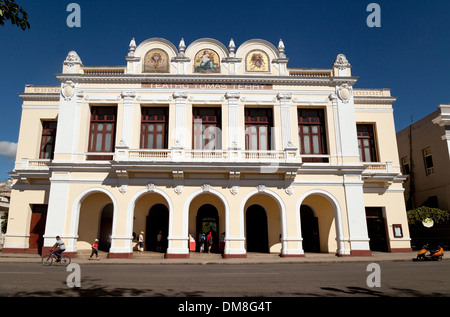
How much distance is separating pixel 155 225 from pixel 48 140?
9828 millimetres

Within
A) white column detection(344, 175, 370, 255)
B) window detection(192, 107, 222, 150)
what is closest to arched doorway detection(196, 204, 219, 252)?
window detection(192, 107, 222, 150)

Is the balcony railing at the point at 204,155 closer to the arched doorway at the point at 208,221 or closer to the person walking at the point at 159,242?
the arched doorway at the point at 208,221

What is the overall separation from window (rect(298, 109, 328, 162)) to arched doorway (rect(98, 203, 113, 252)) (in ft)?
43.0

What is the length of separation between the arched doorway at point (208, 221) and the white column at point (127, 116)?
6.30 metres

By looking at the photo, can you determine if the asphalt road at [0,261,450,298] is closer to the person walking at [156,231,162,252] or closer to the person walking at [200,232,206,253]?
the person walking at [200,232,206,253]

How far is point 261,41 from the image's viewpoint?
66.4 ft

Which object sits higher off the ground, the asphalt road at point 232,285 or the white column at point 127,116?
the white column at point 127,116

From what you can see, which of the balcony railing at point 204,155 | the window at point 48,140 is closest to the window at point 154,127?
the balcony railing at point 204,155

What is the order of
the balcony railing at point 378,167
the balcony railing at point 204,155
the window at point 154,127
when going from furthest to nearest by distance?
the balcony railing at point 378,167 < the window at point 154,127 < the balcony railing at point 204,155

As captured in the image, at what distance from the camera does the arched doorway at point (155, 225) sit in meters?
19.5

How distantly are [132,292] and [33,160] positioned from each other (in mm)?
16488

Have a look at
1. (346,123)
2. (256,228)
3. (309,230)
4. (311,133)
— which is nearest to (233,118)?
(311,133)

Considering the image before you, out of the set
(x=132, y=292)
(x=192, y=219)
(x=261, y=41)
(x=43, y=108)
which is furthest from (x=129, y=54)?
(x=132, y=292)
